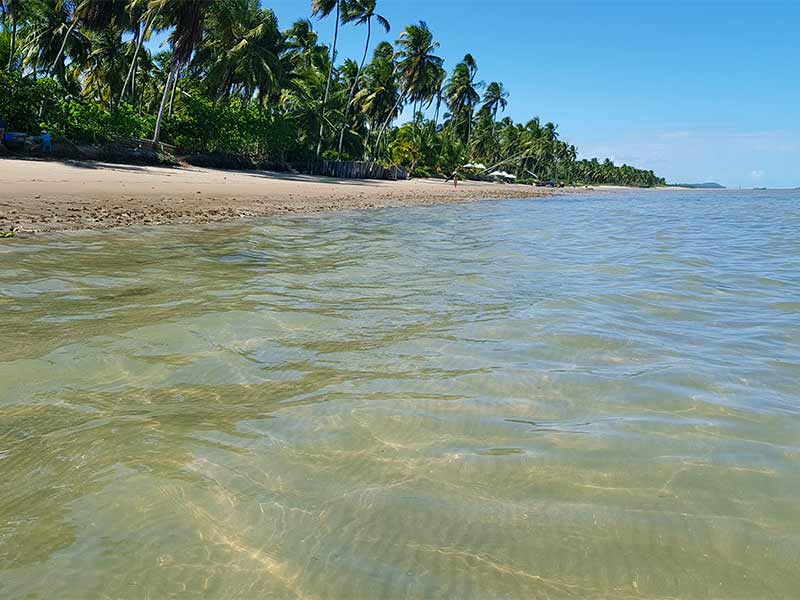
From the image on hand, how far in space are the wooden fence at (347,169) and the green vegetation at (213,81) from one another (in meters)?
0.72

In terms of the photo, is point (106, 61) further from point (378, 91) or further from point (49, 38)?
point (378, 91)

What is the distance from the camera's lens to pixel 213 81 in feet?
120

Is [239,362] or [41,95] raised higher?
[41,95]

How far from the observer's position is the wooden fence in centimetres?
4022

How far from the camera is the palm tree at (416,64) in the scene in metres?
50.5

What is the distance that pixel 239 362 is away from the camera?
3496mm

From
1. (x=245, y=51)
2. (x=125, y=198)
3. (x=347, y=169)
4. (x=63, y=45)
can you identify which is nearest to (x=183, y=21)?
(x=245, y=51)

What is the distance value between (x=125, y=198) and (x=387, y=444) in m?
14.4

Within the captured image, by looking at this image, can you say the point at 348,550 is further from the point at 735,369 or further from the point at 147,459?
the point at 735,369

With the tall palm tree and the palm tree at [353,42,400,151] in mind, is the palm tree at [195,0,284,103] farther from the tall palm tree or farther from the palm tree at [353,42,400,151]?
the palm tree at [353,42,400,151]

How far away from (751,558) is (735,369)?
2.27 meters

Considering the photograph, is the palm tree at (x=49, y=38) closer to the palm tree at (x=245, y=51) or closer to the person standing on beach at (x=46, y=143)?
the palm tree at (x=245, y=51)

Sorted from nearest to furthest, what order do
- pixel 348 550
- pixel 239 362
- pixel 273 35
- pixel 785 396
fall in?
pixel 348 550 → pixel 785 396 → pixel 239 362 → pixel 273 35

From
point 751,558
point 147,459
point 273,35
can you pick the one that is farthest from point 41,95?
point 751,558
